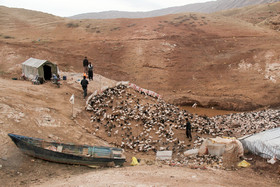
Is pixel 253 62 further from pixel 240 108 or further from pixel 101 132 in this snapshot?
pixel 101 132

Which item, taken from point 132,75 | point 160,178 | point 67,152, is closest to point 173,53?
point 132,75

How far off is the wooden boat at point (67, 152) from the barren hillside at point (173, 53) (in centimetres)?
1050

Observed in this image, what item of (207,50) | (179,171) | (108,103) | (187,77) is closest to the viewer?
(179,171)

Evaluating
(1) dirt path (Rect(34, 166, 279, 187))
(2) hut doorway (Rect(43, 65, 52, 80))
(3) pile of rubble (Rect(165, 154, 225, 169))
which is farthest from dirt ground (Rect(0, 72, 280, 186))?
(2) hut doorway (Rect(43, 65, 52, 80))

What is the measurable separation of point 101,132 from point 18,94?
513 centimetres

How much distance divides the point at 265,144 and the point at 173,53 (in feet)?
55.7

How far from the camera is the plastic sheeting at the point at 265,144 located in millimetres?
9570

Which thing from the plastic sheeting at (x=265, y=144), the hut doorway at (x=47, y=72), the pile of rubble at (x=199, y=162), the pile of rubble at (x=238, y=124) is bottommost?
the pile of rubble at (x=199, y=162)

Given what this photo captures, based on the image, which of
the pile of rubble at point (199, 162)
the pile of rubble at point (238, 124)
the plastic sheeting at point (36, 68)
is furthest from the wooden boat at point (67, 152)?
the plastic sheeting at point (36, 68)

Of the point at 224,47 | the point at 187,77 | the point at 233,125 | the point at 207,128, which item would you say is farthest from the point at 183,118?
the point at 224,47

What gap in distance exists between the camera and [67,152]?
9508 mm

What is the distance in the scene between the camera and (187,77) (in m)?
22.2

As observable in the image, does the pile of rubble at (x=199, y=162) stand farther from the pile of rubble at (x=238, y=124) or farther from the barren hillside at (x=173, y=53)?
the barren hillside at (x=173, y=53)

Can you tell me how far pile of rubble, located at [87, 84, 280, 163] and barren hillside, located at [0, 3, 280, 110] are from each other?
4085 millimetres
